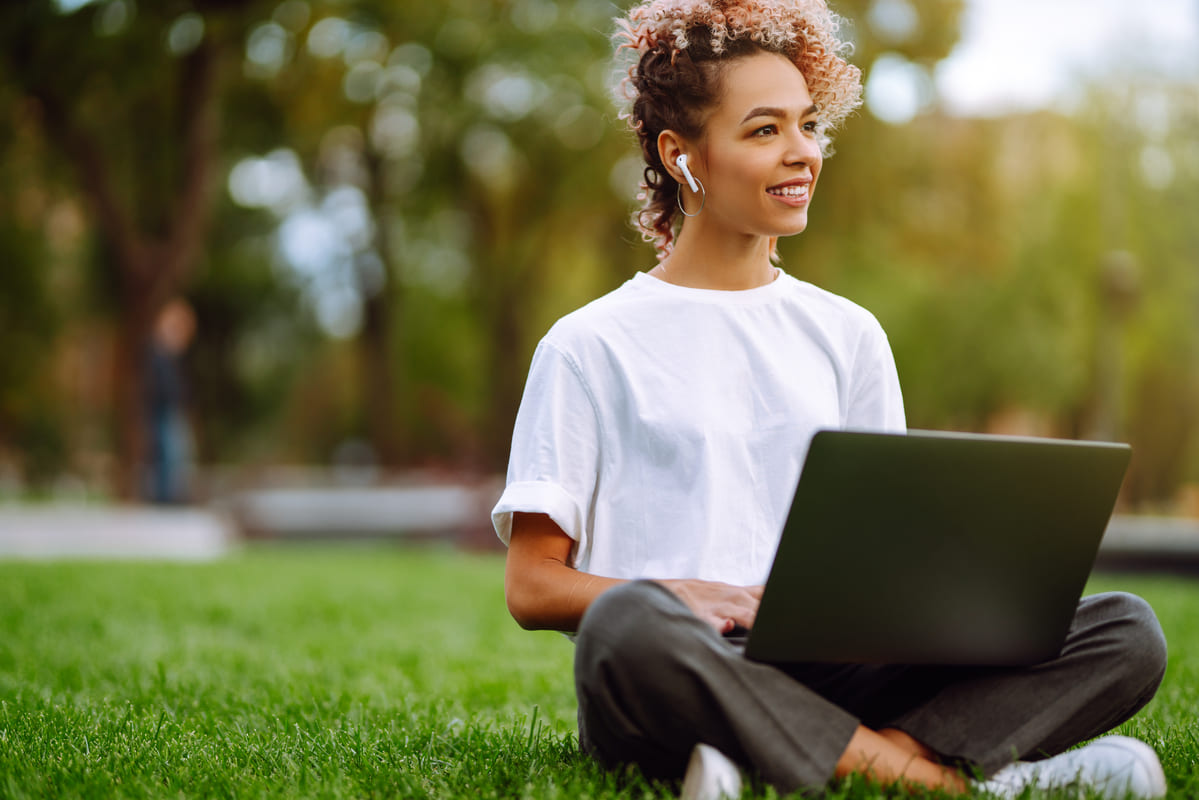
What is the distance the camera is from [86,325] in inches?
993

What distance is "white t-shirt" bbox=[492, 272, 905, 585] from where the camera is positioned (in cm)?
254

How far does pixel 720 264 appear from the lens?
2791mm

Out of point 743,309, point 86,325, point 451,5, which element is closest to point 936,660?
point 743,309

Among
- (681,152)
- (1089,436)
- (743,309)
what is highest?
(681,152)

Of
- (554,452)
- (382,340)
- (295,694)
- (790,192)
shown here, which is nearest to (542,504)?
(554,452)

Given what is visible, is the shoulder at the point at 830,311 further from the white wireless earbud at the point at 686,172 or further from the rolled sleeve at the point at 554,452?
the rolled sleeve at the point at 554,452

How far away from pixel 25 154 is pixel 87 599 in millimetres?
11980

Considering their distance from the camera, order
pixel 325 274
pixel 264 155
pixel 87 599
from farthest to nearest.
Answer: pixel 325 274
pixel 264 155
pixel 87 599

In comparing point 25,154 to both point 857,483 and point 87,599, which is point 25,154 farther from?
point 857,483

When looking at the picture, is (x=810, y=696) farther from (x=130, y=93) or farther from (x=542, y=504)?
(x=130, y=93)

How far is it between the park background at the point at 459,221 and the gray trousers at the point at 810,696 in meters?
11.5

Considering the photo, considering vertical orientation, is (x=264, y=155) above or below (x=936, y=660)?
above

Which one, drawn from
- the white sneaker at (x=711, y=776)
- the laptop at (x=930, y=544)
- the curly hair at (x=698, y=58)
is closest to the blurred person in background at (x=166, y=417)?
the curly hair at (x=698, y=58)

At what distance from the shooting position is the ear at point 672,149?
280cm
